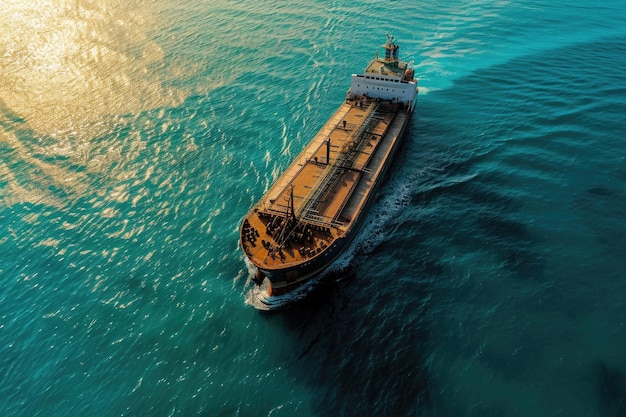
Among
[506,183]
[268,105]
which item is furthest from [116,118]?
[506,183]

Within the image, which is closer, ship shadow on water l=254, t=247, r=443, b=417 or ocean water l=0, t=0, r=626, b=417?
ship shadow on water l=254, t=247, r=443, b=417

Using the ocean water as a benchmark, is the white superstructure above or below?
above

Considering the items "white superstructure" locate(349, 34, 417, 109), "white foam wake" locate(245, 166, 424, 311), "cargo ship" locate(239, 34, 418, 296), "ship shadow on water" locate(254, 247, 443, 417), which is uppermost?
"white superstructure" locate(349, 34, 417, 109)

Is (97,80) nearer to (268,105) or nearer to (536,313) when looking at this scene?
(268,105)

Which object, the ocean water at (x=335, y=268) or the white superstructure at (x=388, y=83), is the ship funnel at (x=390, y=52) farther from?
the ocean water at (x=335, y=268)

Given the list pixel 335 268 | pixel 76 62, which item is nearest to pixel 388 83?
pixel 335 268

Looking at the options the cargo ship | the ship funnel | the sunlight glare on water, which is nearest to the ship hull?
the cargo ship

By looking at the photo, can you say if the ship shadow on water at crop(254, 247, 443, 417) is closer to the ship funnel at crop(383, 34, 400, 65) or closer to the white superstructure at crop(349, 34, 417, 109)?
the white superstructure at crop(349, 34, 417, 109)
